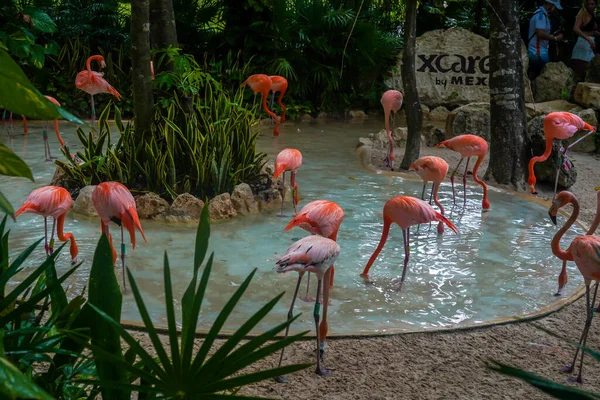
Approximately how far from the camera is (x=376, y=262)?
4.53 metres

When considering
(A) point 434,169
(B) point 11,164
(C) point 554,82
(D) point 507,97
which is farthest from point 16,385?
(C) point 554,82

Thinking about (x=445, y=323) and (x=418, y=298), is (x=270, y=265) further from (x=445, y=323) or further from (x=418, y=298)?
(x=445, y=323)

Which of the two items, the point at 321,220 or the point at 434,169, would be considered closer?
the point at 321,220

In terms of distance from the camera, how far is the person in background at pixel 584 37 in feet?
32.1

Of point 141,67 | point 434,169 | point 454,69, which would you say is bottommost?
point 434,169

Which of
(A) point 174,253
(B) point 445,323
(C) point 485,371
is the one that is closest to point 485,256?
(B) point 445,323

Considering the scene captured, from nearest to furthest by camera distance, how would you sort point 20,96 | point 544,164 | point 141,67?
point 20,96 → point 141,67 → point 544,164

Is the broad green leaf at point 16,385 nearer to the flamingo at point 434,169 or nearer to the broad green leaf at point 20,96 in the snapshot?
the broad green leaf at point 20,96

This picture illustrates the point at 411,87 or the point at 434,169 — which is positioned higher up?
the point at 411,87

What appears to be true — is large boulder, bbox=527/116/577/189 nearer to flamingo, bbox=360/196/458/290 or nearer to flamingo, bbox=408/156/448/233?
flamingo, bbox=408/156/448/233

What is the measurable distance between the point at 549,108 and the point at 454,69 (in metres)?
2.21

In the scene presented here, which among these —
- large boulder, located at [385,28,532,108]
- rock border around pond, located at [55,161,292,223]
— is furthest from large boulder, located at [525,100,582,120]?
rock border around pond, located at [55,161,292,223]

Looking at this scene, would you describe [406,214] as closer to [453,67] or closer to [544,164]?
[544,164]

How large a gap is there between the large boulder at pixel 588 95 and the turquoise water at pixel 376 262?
122 inches
